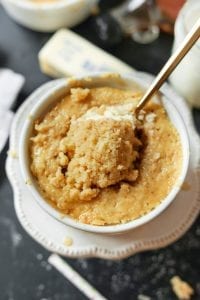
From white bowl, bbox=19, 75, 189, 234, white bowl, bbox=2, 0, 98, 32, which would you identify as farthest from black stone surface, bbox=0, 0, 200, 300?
white bowl, bbox=2, 0, 98, 32

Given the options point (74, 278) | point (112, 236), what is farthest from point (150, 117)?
point (74, 278)

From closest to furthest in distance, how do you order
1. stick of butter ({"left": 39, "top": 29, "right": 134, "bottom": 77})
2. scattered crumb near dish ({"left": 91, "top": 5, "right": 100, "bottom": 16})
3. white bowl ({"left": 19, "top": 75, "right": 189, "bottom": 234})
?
white bowl ({"left": 19, "top": 75, "right": 189, "bottom": 234}) → stick of butter ({"left": 39, "top": 29, "right": 134, "bottom": 77}) → scattered crumb near dish ({"left": 91, "top": 5, "right": 100, "bottom": 16})

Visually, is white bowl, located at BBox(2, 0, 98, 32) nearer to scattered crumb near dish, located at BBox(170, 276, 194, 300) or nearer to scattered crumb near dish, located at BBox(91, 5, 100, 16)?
scattered crumb near dish, located at BBox(91, 5, 100, 16)

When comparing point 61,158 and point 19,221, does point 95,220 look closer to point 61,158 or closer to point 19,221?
point 61,158

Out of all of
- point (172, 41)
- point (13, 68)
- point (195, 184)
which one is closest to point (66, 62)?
point (13, 68)

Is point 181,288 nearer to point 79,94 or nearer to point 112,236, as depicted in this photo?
point 112,236

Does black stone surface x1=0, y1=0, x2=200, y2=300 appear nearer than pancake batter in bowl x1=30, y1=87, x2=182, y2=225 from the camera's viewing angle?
No

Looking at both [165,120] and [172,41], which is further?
[172,41]
